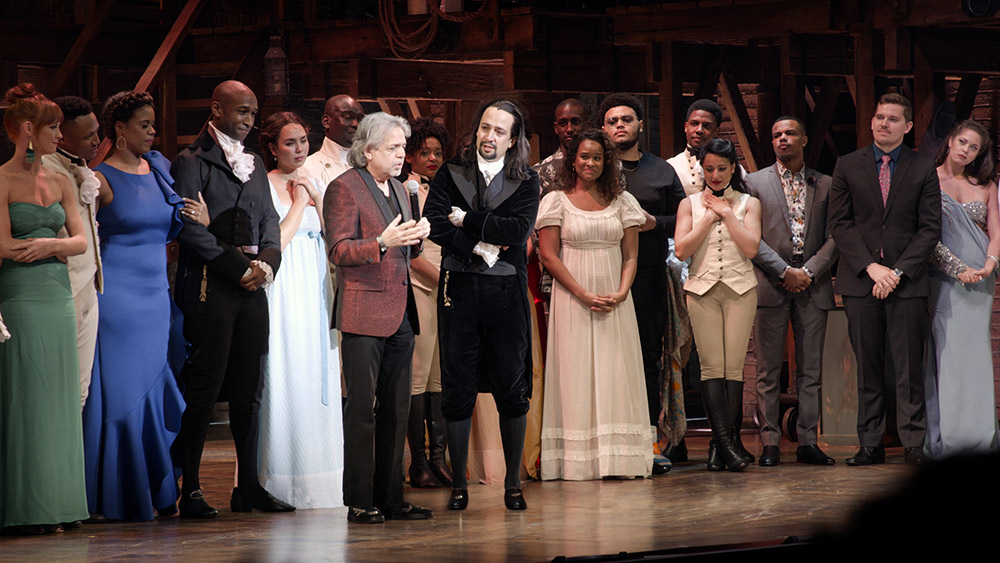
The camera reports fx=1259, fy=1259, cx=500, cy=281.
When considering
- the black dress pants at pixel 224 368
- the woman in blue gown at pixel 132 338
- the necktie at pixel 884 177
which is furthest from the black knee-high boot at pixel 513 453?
the necktie at pixel 884 177

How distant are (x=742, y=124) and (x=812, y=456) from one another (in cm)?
350

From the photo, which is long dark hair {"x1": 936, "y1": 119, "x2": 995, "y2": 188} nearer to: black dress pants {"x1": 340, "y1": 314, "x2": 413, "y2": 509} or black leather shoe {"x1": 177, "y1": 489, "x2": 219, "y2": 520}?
black dress pants {"x1": 340, "y1": 314, "x2": 413, "y2": 509}

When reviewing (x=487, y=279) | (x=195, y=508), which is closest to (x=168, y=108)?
(x=195, y=508)

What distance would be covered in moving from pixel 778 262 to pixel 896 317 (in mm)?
654

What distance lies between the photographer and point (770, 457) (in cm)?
627

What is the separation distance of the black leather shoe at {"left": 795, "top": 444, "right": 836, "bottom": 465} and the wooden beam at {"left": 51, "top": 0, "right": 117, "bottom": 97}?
6153mm

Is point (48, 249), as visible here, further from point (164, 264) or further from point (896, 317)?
point (896, 317)

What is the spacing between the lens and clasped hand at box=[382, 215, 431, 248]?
15.2 ft

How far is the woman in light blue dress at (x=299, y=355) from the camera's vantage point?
5234 millimetres

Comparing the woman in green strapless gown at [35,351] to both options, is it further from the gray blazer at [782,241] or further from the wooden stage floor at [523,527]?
the gray blazer at [782,241]

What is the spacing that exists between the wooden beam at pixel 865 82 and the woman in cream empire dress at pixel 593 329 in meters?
2.24

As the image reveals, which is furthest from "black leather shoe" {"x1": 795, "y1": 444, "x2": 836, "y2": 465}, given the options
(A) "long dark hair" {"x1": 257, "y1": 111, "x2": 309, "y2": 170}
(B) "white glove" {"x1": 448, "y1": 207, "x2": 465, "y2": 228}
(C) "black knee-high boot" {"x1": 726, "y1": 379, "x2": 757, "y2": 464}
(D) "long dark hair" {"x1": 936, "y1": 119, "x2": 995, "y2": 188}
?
(A) "long dark hair" {"x1": 257, "y1": 111, "x2": 309, "y2": 170}

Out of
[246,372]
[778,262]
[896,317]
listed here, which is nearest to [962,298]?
[896,317]

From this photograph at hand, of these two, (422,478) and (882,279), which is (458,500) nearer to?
(422,478)
